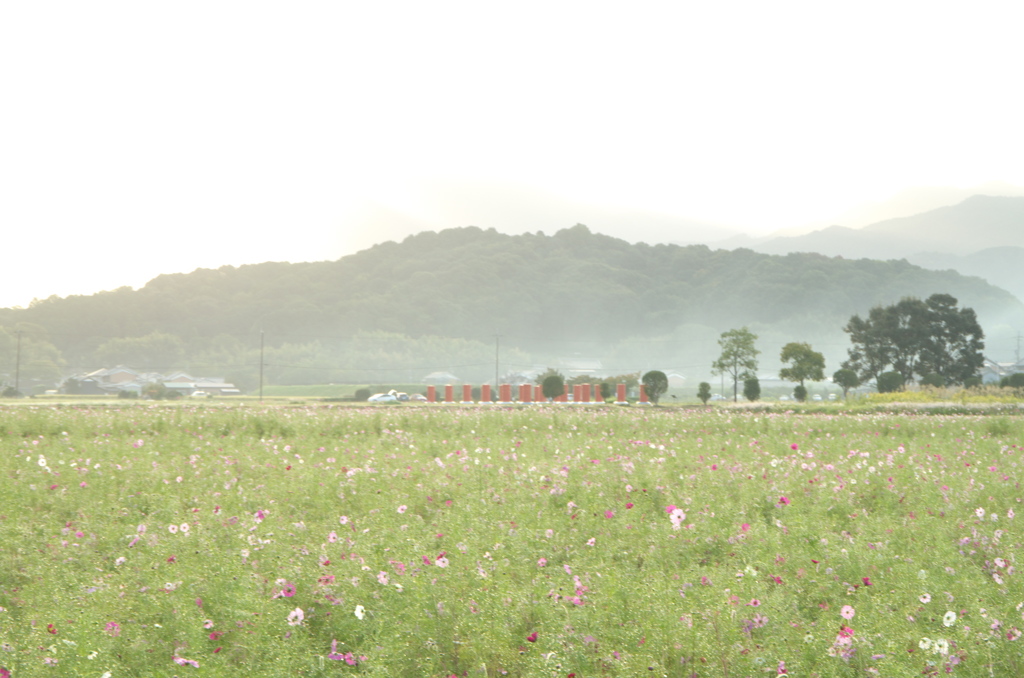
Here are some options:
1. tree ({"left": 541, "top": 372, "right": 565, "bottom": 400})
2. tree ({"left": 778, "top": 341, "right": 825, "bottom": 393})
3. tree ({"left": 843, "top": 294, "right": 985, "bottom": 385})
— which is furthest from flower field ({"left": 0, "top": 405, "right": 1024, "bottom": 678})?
tree ({"left": 843, "top": 294, "right": 985, "bottom": 385})

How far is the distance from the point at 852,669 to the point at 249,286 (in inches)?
6556

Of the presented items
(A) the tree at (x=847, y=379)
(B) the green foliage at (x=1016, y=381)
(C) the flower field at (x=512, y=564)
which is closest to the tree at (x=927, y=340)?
(A) the tree at (x=847, y=379)

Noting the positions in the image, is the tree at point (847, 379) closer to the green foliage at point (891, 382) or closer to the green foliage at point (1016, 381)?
the green foliage at point (891, 382)

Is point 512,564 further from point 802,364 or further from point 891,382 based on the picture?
point 802,364

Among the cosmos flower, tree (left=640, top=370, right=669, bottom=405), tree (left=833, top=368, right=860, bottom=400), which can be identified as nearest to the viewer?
the cosmos flower

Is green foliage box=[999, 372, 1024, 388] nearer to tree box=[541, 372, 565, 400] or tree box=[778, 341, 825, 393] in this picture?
tree box=[778, 341, 825, 393]

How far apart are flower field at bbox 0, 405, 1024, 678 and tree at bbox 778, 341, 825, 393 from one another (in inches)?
1401

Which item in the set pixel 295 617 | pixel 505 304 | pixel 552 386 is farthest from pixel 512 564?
pixel 505 304

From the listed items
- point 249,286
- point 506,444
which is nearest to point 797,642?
point 506,444

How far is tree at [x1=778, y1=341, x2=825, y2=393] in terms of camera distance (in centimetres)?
4472

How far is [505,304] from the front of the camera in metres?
184

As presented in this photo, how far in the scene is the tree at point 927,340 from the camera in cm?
4406

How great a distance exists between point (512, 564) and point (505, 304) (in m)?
178

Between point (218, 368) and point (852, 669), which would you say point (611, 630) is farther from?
point (218, 368)
